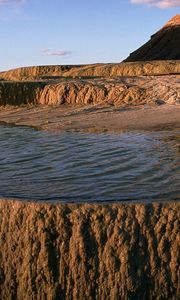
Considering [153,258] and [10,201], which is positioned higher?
[10,201]

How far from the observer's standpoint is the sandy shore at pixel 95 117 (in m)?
9.26

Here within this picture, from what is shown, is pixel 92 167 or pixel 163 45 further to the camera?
pixel 163 45

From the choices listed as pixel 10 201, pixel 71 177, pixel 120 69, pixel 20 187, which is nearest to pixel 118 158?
pixel 71 177

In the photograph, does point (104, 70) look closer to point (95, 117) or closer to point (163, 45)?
point (95, 117)

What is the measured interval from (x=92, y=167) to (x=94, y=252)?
202 centimetres

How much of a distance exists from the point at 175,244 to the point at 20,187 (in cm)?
175

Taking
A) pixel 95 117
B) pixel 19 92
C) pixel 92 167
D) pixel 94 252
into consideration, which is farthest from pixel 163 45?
pixel 94 252

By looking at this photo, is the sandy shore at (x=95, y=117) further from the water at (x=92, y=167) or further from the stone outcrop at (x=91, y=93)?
the water at (x=92, y=167)

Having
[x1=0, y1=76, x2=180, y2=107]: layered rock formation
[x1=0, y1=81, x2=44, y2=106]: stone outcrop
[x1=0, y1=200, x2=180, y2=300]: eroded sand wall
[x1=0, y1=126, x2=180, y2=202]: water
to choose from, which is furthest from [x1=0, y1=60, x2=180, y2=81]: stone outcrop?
[x1=0, y1=200, x2=180, y2=300]: eroded sand wall

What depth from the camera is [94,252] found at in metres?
4.14

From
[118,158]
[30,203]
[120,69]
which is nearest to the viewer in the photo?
[30,203]

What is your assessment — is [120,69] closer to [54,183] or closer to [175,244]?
[54,183]

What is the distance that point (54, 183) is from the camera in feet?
18.0

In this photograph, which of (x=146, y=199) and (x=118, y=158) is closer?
(x=146, y=199)
